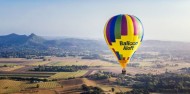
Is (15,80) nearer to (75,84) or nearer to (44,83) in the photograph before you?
(44,83)

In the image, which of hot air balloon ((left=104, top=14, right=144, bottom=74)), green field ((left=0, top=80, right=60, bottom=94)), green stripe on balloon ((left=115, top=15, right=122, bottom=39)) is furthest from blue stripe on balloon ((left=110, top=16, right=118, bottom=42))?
green field ((left=0, top=80, right=60, bottom=94))

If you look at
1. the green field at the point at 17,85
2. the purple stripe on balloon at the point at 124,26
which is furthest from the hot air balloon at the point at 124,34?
the green field at the point at 17,85

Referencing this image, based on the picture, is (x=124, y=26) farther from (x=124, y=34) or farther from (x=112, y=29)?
(x=112, y=29)

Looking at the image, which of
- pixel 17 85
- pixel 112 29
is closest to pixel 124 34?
pixel 112 29

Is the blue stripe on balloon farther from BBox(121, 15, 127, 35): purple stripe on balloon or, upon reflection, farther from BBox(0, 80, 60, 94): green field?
BBox(0, 80, 60, 94): green field

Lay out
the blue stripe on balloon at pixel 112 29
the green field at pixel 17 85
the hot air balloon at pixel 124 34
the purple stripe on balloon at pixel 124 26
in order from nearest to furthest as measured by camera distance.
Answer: the purple stripe on balloon at pixel 124 26 → the hot air balloon at pixel 124 34 → the blue stripe on balloon at pixel 112 29 → the green field at pixel 17 85

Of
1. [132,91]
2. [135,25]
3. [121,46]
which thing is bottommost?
[132,91]

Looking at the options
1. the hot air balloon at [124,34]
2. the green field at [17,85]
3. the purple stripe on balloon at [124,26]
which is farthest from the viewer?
the green field at [17,85]

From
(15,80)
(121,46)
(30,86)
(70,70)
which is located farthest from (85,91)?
(70,70)

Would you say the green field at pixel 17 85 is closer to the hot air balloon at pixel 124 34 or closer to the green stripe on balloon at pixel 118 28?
the hot air balloon at pixel 124 34
